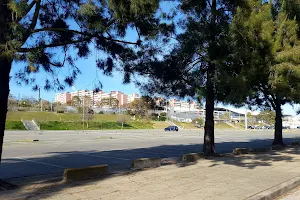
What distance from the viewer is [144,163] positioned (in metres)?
10.9

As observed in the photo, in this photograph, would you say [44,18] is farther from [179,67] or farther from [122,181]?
[179,67]

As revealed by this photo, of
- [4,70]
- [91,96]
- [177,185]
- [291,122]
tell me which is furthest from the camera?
[291,122]

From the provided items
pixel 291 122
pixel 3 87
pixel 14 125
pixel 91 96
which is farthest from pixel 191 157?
pixel 291 122

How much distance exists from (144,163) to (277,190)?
4.23 metres

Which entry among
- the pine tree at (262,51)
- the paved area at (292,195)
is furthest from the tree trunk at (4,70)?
the pine tree at (262,51)

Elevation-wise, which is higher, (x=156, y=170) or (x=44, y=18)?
(x=44, y=18)

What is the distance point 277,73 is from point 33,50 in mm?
7906

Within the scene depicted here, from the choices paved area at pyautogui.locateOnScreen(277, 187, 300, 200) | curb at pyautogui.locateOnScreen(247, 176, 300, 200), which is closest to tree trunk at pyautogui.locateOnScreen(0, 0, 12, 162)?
curb at pyautogui.locateOnScreen(247, 176, 300, 200)

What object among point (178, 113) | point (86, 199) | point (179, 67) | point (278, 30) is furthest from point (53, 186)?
point (178, 113)

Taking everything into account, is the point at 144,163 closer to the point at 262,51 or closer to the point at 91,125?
the point at 262,51

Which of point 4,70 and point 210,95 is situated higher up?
point 4,70

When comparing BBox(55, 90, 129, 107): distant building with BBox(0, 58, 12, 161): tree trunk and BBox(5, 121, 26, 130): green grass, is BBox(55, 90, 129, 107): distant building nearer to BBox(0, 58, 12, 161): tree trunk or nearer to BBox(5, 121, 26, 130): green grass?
BBox(0, 58, 12, 161): tree trunk

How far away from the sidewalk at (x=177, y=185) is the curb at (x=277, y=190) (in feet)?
0.34

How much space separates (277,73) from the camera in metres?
11.6
